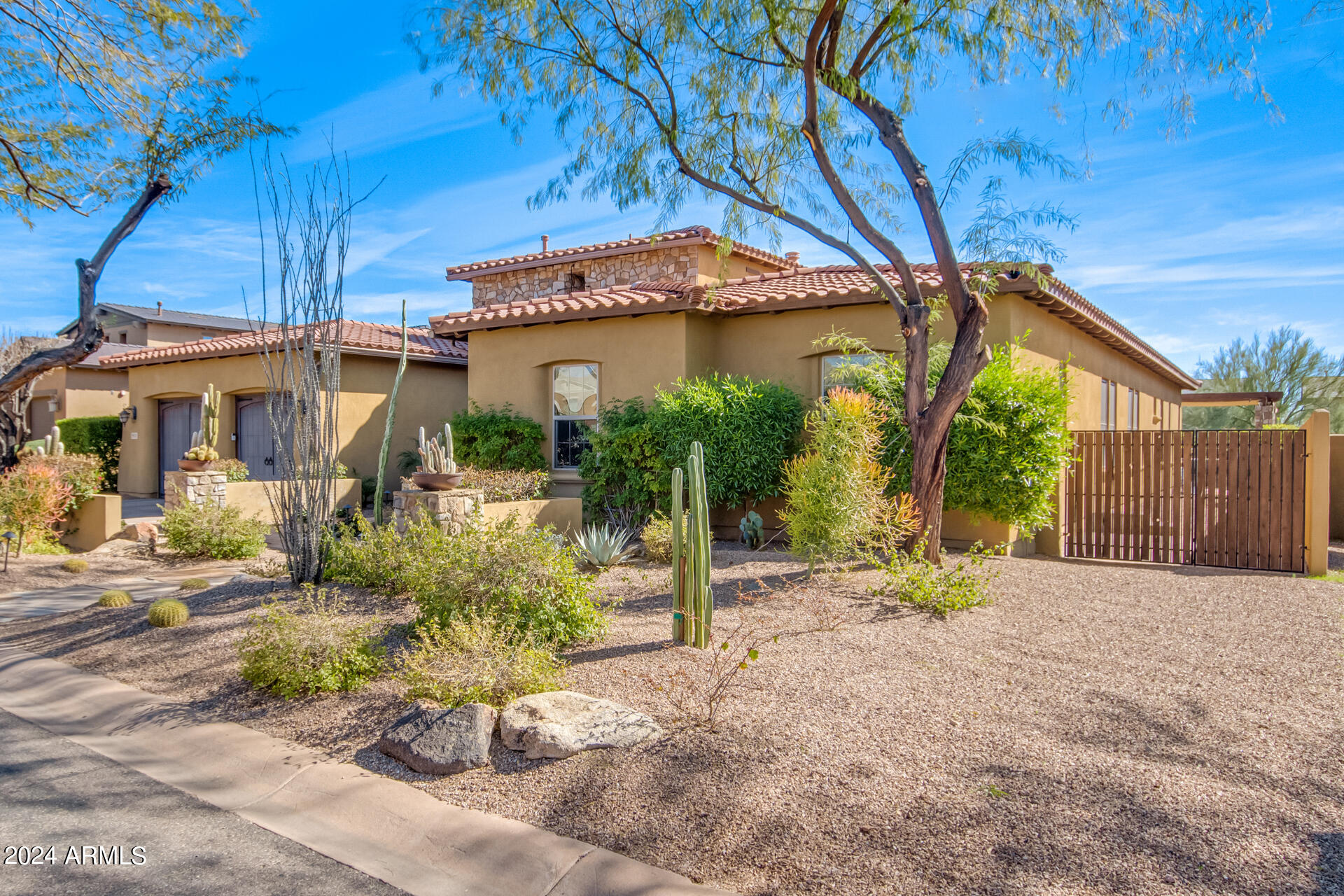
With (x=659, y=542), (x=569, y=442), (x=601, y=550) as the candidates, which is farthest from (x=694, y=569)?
(x=569, y=442)

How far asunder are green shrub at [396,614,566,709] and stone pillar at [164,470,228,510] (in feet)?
28.2

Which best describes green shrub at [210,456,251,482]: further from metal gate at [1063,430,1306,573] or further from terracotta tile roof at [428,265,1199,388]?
metal gate at [1063,430,1306,573]

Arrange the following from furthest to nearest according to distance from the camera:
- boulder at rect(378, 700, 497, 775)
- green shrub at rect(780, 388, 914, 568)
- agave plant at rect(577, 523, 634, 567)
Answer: agave plant at rect(577, 523, 634, 567), green shrub at rect(780, 388, 914, 568), boulder at rect(378, 700, 497, 775)

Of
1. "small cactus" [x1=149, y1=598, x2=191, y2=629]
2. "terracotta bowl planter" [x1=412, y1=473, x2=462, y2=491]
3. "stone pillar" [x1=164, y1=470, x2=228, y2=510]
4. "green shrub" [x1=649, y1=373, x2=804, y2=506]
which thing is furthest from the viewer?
"stone pillar" [x1=164, y1=470, x2=228, y2=510]

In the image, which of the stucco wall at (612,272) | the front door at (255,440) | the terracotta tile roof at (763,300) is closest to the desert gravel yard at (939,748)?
the terracotta tile roof at (763,300)

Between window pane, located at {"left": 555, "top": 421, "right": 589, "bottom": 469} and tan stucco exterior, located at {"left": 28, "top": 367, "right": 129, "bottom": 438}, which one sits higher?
tan stucco exterior, located at {"left": 28, "top": 367, "right": 129, "bottom": 438}

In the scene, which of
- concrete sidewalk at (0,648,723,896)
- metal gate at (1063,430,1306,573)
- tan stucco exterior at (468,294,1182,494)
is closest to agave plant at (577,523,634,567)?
tan stucco exterior at (468,294,1182,494)

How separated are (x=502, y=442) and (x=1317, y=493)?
1073cm

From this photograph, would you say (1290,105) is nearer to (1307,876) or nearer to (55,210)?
(1307,876)

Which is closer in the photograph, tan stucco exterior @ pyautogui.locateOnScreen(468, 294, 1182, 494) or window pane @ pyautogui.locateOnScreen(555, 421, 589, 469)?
tan stucco exterior @ pyautogui.locateOnScreen(468, 294, 1182, 494)

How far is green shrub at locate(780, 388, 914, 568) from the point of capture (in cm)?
761

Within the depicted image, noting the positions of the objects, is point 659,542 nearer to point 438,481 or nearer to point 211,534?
point 438,481

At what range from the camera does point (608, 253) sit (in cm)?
1759

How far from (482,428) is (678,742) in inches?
399
